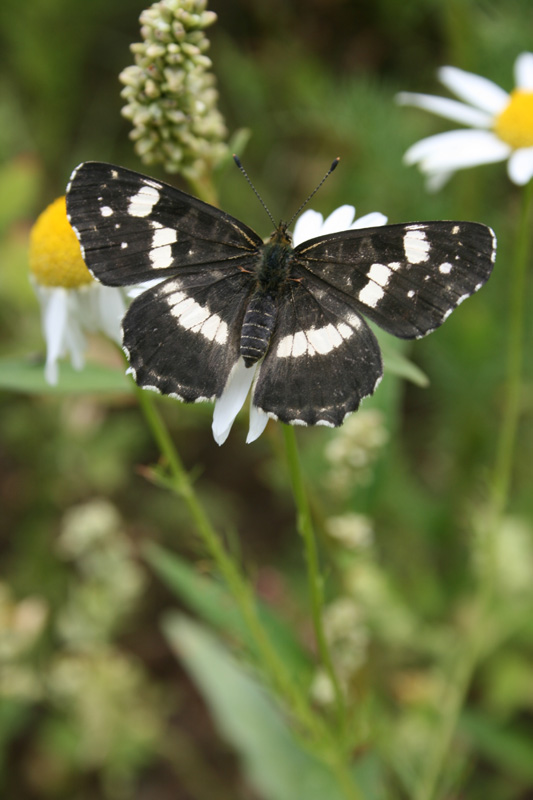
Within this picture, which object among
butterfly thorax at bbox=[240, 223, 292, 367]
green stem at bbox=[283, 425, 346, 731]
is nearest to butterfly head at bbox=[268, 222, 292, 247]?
butterfly thorax at bbox=[240, 223, 292, 367]

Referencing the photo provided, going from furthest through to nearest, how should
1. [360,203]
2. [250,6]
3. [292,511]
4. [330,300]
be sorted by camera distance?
[250,6], [292,511], [360,203], [330,300]

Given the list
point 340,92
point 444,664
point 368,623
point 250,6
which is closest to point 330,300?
point 368,623

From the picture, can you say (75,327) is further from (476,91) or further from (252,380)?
(476,91)

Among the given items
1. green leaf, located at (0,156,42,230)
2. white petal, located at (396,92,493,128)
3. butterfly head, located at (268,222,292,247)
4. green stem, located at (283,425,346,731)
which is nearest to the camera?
green stem, located at (283,425,346,731)

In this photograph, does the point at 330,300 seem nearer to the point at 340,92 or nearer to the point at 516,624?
the point at 516,624

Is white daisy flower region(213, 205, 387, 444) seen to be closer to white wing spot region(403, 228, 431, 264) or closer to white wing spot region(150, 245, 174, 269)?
white wing spot region(403, 228, 431, 264)

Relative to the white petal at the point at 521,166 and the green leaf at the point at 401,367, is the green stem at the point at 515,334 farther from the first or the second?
the green leaf at the point at 401,367

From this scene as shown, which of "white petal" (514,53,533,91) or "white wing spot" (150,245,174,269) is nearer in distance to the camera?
"white wing spot" (150,245,174,269)
